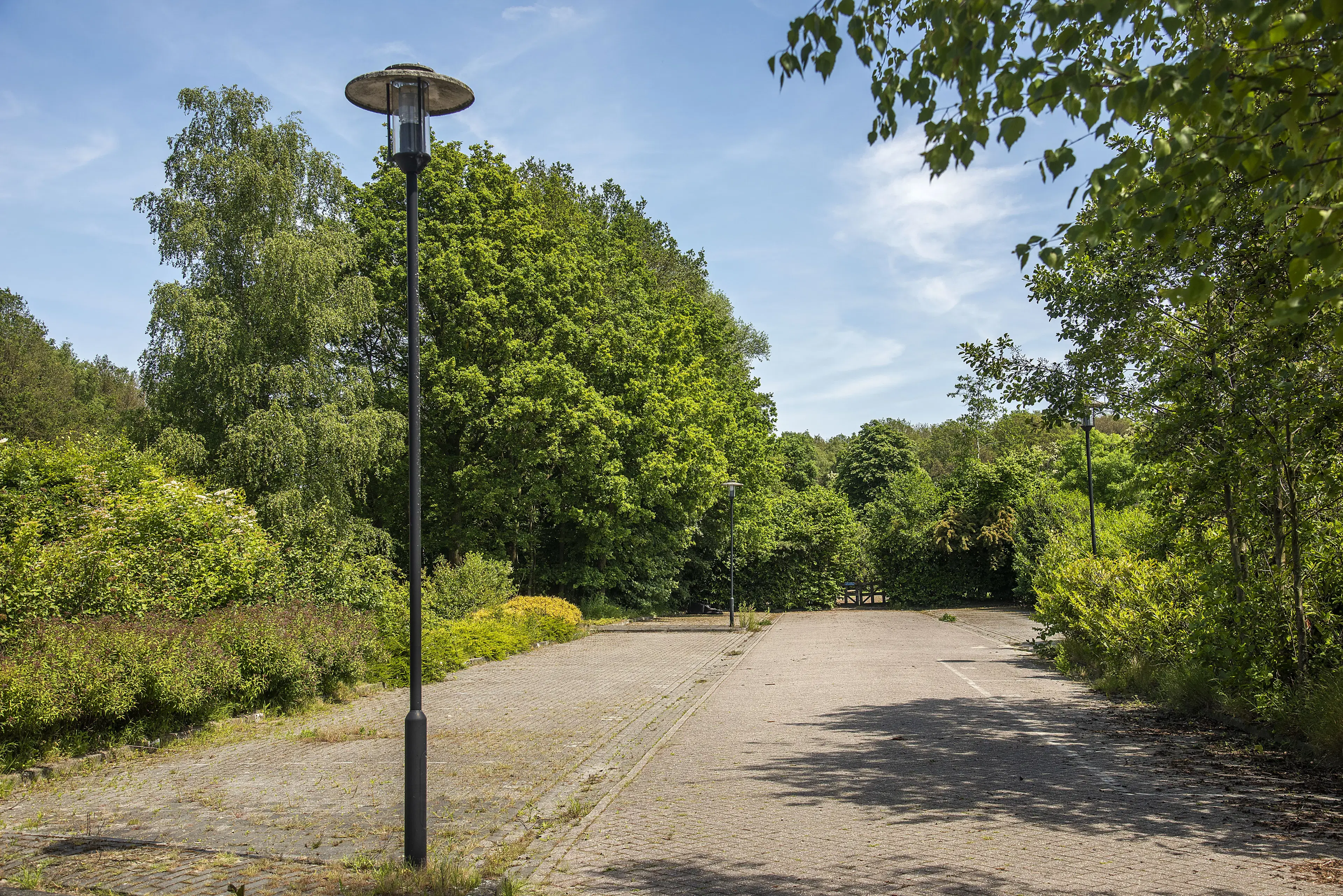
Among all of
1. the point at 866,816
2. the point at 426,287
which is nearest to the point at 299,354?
the point at 426,287

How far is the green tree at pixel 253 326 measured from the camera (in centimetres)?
2042

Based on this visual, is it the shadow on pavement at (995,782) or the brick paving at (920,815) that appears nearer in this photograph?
the brick paving at (920,815)

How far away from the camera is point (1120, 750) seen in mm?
9133

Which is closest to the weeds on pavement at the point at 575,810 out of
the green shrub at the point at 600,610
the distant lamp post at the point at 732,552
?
the distant lamp post at the point at 732,552

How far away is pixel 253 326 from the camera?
21.6m

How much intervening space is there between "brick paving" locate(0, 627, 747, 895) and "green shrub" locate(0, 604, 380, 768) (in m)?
0.49

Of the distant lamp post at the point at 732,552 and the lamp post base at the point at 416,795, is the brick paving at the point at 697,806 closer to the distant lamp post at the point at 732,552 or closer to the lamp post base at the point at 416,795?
the lamp post base at the point at 416,795

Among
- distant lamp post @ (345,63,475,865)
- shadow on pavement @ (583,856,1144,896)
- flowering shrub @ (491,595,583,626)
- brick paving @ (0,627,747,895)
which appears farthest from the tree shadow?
flowering shrub @ (491,595,583,626)

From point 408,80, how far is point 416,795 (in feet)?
15.2

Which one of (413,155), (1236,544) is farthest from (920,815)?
(1236,544)

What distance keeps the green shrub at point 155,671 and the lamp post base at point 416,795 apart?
4782mm

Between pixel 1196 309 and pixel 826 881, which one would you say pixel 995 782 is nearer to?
pixel 826 881

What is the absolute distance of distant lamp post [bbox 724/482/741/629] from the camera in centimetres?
2852

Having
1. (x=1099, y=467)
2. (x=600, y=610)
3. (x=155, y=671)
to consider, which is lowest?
(x=600, y=610)
